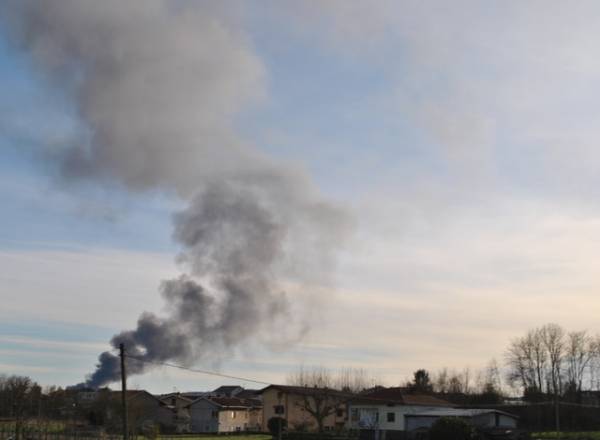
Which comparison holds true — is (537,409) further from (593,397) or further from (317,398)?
(317,398)

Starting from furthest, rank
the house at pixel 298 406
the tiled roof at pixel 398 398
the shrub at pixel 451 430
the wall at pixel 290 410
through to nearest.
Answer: the wall at pixel 290 410
the house at pixel 298 406
the tiled roof at pixel 398 398
the shrub at pixel 451 430

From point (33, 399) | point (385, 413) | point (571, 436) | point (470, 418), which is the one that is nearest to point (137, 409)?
point (33, 399)

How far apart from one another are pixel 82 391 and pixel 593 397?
73.5m

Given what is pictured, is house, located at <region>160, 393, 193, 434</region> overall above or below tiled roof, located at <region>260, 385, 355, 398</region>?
below

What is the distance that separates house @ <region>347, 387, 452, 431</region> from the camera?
8688 cm

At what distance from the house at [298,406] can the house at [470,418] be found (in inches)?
437

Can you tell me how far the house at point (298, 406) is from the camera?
3775 inches

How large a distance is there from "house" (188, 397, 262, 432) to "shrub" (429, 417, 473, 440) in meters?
48.3

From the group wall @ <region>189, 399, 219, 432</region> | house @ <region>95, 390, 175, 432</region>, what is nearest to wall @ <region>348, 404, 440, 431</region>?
house @ <region>95, 390, 175, 432</region>

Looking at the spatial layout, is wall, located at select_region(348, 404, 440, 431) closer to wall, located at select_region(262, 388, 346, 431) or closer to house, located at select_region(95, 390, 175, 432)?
wall, located at select_region(262, 388, 346, 431)

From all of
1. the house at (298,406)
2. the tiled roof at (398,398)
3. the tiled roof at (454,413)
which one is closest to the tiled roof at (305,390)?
the house at (298,406)

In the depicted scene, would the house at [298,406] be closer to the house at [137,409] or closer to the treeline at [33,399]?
the house at [137,409]

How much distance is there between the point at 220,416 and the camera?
11125cm

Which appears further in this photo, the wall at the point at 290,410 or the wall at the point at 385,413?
the wall at the point at 290,410
